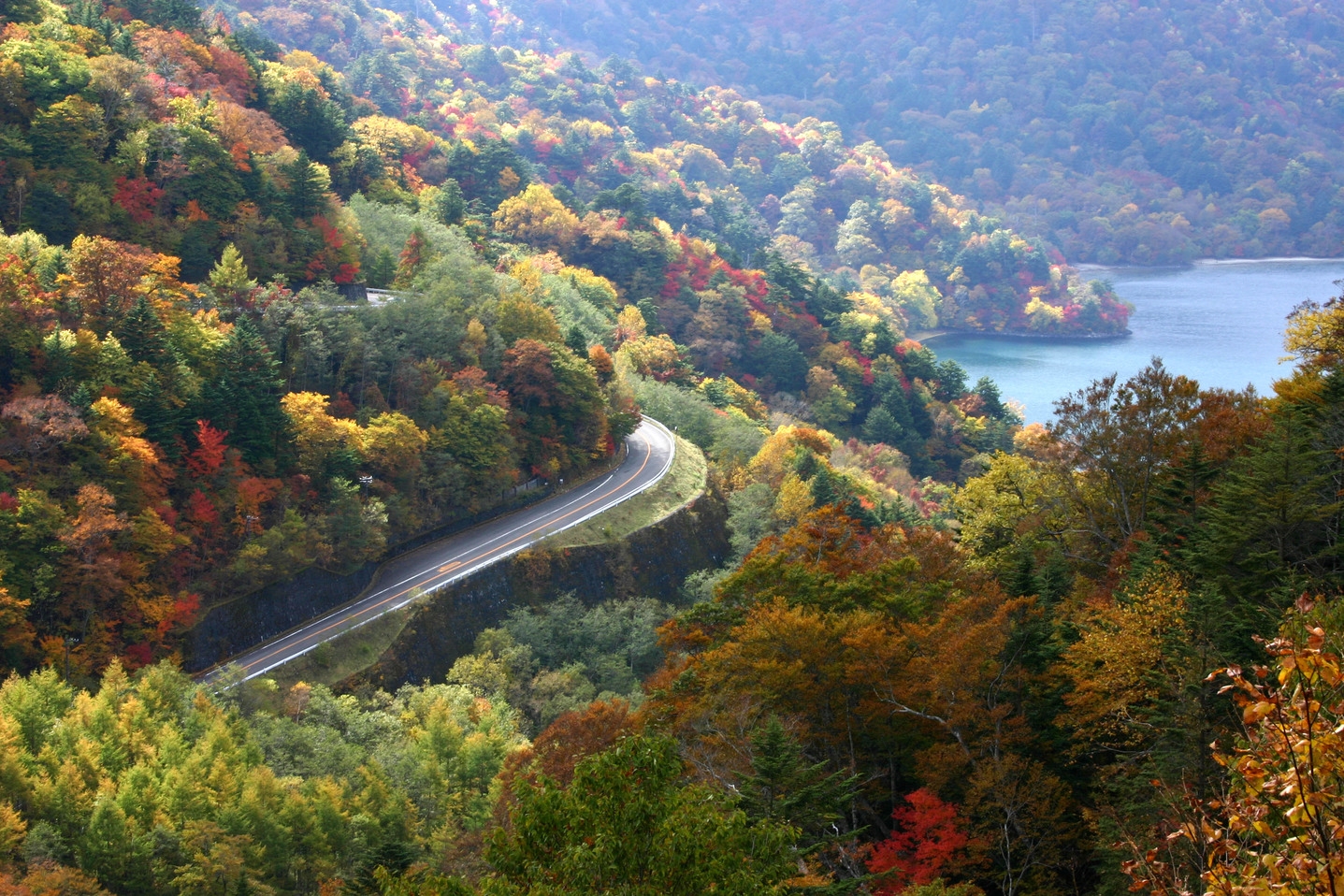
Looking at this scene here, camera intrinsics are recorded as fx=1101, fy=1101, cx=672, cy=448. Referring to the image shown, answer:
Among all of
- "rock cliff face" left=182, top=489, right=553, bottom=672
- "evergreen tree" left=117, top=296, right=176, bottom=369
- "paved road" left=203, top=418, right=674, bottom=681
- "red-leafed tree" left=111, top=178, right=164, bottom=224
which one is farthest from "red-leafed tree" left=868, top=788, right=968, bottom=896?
"red-leafed tree" left=111, top=178, right=164, bottom=224

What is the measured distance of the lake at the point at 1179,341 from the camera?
348ft

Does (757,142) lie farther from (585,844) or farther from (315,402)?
(585,844)

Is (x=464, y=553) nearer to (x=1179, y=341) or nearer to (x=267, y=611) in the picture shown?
(x=267, y=611)

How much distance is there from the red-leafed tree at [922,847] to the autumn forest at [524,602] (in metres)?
0.13

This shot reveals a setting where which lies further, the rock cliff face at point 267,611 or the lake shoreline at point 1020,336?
the lake shoreline at point 1020,336

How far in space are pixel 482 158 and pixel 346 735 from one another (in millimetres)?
60230

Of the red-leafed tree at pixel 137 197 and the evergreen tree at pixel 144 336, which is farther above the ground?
the red-leafed tree at pixel 137 197

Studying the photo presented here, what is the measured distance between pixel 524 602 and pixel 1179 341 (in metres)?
98.5

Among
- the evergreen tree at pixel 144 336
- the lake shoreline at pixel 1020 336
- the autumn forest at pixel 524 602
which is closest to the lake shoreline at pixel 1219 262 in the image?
the lake shoreline at pixel 1020 336

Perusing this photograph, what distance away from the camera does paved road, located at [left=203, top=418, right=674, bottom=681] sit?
36.5 metres

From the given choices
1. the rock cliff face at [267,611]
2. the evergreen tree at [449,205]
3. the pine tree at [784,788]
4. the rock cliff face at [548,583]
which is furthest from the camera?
the evergreen tree at [449,205]

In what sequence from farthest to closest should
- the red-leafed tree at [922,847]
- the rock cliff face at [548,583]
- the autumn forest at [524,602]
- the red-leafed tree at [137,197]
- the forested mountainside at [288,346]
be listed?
the red-leafed tree at [137,197] < the rock cliff face at [548,583] < the forested mountainside at [288,346] < the red-leafed tree at [922,847] < the autumn forest at [524,602]

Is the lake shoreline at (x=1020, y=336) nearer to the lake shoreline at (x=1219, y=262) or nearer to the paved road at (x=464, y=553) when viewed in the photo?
the lake shoreline at (x=1219, y=262)

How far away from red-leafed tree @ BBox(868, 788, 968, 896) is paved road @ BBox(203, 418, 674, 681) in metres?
21.0
